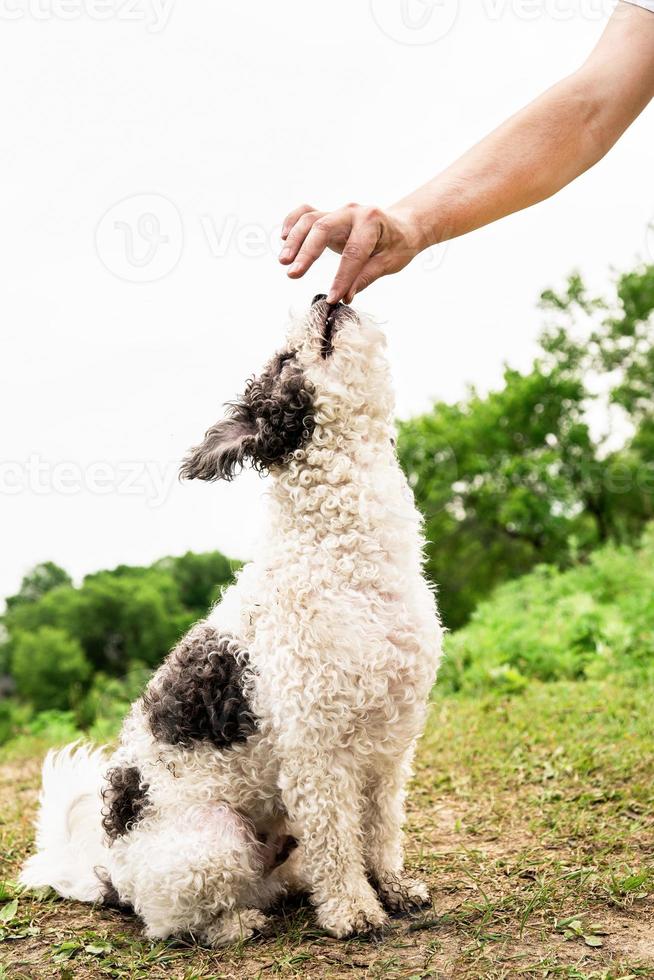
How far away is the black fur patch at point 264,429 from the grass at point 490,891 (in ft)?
5.81

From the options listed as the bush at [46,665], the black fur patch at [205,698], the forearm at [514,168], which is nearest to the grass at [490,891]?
the black fur patch at [205,698]

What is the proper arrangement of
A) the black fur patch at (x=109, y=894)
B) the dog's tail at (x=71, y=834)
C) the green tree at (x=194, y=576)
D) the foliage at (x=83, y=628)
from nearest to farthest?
the black fur patch at (x=109, y=894), the dog's tail at (x=71, y=834), the green tree at (x=194, y=576), the foliage at (x=83, y=628)

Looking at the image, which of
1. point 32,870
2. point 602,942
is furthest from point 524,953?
point 32,870

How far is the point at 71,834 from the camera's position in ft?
12.6

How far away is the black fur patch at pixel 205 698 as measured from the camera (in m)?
Answer: 3.21

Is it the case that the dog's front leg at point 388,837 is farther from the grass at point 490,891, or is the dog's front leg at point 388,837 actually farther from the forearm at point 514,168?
the forearm at point 514,168

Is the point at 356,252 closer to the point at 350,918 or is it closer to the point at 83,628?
the point at 350,918

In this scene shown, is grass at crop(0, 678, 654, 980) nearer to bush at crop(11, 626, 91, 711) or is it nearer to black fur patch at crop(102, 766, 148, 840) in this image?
black fur patch at crop(102, 766, 148, 840)

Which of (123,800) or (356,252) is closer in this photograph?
(356,252)

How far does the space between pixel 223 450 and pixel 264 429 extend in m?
0.16

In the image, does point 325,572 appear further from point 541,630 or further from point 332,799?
point 541,630

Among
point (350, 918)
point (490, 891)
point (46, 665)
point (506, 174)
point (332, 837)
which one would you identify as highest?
point (506, 174)

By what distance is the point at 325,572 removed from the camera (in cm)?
317

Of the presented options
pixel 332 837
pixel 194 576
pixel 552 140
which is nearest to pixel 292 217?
pixel 552 140
